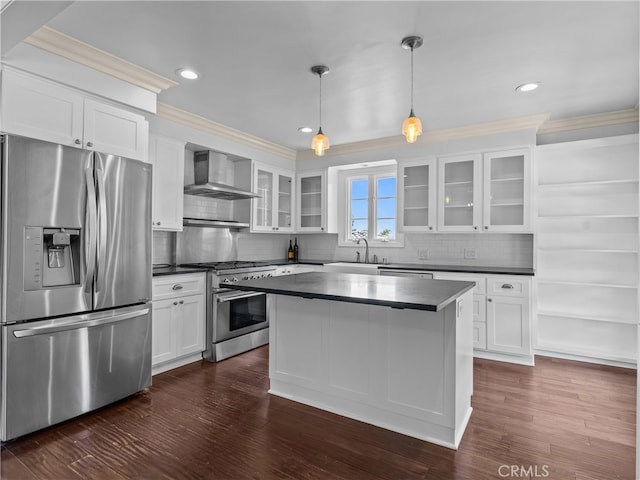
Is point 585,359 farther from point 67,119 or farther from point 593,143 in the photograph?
point 67,119

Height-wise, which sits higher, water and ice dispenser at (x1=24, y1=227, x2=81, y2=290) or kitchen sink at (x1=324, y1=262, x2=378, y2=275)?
water and ice dispenser at (x1=24, y1=227, x2=81, y2=290)

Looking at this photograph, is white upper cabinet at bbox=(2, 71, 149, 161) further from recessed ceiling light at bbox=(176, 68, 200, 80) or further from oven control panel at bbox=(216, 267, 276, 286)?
oven control panel at bbox=(216, 267, 276, 286)

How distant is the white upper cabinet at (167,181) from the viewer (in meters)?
3.61

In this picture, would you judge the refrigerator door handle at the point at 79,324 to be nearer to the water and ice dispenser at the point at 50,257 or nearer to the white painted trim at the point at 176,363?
the water and ice dispenser at the point at 50,257

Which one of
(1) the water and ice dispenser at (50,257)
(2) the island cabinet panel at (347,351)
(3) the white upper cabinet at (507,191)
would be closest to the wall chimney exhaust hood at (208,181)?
(1) the water and ice dispenser at (50,257)

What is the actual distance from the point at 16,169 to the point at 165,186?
1526mm

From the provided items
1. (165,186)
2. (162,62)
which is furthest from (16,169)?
(165,186)

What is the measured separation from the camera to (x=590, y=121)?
12.8 feet

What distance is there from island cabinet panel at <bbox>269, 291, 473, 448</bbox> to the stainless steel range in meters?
1.08

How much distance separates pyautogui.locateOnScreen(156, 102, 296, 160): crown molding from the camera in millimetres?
3731

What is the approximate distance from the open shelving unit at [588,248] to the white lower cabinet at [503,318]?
0.43 meters

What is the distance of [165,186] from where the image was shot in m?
3.71

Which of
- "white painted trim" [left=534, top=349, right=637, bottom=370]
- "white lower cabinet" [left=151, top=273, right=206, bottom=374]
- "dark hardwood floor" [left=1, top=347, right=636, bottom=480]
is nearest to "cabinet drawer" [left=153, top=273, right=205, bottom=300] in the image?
"white lower cabinet" [left=151, top=273, right=206, bottom=374]

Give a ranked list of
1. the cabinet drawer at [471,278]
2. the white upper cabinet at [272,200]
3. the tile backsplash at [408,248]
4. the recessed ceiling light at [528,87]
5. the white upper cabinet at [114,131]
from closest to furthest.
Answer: the white upper cabinet at [114,131], the recessed ceiling light at [528,87], the cabinet drawer at [471,278], the tile backsplash at [408,248], the white upper cabinet at [272,200]
